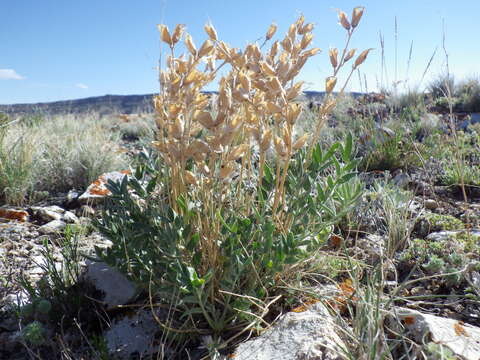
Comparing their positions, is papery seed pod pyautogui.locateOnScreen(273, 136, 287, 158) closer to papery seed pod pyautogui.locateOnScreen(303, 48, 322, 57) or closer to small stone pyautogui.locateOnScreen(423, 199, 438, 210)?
papery seed pod pyautogui.locateOnScreen(303, 48, 322, 57)

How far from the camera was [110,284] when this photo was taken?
6.41 feet

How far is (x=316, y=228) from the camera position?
5.59 ft

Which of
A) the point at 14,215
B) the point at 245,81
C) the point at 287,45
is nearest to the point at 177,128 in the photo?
the point at 245,81

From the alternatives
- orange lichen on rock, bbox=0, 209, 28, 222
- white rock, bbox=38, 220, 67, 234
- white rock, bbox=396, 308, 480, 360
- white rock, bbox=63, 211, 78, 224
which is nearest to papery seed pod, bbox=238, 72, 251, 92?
white rock, bbox=396, 308, 480, 360

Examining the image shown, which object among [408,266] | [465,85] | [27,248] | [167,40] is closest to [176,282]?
[167,40]

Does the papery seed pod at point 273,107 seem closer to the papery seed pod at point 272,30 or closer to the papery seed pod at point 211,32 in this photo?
the papery seed pod at point 211,32

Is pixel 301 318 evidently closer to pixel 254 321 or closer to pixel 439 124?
pixel 254 321

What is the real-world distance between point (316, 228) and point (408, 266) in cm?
72

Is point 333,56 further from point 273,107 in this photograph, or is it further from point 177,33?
point 177,33

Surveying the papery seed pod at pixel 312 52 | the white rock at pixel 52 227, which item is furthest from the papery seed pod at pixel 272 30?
the white rock at pixel 52 227

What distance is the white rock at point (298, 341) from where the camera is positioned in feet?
4.39

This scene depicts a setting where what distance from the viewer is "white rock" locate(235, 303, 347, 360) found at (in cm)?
134

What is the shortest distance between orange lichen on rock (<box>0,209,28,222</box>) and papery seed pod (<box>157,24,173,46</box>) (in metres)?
2.44

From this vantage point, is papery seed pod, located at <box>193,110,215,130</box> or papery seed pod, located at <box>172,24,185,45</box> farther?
papery seed pod, located at <box>172,24,185,45</box>
